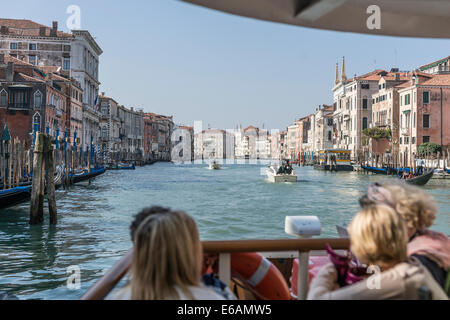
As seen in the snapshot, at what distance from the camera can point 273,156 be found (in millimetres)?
120688

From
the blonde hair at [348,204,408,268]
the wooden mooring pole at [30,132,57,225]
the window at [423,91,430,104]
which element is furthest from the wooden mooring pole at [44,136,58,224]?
the window at [423,91,430,104]

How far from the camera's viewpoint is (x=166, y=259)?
4.10 feet

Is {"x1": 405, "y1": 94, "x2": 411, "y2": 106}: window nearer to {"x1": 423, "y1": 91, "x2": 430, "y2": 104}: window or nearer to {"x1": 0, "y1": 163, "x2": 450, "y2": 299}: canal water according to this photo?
{"x1": 423, "y1": 91, "x2": 430, "y2": 104}: window

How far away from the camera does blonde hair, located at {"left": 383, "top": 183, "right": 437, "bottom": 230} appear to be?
159cm

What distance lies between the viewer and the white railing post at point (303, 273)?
6.48ft

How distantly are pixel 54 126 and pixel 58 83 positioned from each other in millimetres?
4687

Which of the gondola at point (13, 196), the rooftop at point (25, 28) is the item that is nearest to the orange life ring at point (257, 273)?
the gondola at point (13, 196)

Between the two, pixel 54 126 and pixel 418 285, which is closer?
pixel 418 285

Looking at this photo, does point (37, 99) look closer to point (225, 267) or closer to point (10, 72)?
point (10, 72)

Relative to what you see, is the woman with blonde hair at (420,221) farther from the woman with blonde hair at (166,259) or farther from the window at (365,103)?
the window at (365,103)

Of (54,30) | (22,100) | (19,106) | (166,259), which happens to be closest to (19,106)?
(19,106)
